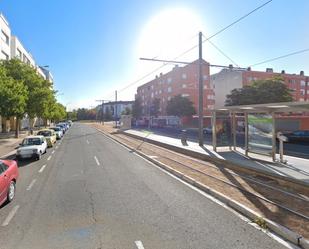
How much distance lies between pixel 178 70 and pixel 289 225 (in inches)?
3256

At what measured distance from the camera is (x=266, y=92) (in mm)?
49938

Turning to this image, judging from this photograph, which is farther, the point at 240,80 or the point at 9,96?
the point at 240,80

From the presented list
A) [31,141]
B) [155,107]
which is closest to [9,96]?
[31,141]

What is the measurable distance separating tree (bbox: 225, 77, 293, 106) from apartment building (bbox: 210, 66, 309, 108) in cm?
2664

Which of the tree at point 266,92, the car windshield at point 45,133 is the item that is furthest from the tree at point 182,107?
the car windshield at point 45,133

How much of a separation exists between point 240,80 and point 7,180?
74255 millimetres

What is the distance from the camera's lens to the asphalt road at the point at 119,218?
602 centimetres

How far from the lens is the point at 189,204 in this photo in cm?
862

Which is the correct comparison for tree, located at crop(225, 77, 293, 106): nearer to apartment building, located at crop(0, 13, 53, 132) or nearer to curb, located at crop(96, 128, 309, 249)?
apartment building, located at crop(0, 13, 53, 132)

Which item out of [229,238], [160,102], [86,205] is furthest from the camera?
[160,102]

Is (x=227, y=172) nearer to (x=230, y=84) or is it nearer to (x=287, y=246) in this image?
(x=287, y=246)

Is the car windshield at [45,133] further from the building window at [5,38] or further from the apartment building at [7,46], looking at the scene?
the building window at [5,38]

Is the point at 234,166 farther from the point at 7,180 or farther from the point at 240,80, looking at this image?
the point at 240,80

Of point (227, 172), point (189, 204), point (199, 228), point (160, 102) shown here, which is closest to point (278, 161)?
point (227, 172)
